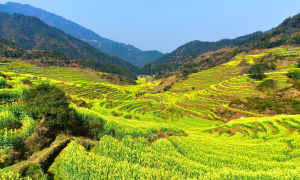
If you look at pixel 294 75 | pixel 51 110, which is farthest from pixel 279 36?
pixel 51 110

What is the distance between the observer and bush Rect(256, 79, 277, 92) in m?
59.1

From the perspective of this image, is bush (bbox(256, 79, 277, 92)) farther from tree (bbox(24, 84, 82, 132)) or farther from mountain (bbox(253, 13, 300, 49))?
mountain (bbox(253, 13, 300, 49))

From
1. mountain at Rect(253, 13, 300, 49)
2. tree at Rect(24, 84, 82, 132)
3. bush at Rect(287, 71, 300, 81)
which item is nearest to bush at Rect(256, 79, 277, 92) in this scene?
bush at Rect(287, 71, 300, 81)

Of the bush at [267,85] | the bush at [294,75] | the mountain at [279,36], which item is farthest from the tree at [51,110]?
the mountain at [279,36]

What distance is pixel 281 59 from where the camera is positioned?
91.1 m

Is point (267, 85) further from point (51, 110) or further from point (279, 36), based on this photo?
point (279, 36)

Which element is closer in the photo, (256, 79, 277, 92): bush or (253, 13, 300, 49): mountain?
(256, 79, 277, 92): bush

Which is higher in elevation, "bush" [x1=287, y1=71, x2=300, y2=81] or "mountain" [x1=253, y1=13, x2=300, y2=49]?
"mountain" [x1=253, y1=13, x2=300, y2=49]

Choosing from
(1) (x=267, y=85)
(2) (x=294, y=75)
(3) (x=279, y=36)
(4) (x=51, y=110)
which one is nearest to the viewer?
(4) (x=51, y=110)

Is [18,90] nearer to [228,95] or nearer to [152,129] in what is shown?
[152,129]

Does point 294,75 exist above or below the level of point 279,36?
below

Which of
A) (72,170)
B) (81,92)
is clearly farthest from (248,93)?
(81,92)

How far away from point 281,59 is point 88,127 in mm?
127963

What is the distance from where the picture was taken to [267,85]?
60000 millimetres
